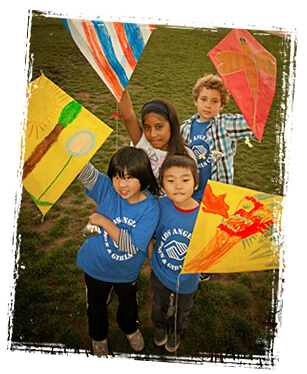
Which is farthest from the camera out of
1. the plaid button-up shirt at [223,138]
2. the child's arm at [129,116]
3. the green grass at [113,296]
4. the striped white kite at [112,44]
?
the plaid button-up shirt at [223,138]

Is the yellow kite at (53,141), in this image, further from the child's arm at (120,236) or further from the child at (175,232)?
the child at (175,232)

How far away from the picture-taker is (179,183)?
5.65 feet

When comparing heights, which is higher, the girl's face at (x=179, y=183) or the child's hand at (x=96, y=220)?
the girl's face at (x=179, y=183)

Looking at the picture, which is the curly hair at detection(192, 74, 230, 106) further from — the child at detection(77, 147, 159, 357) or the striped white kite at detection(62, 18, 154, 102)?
the child at detection(77, 147, 159, 357)

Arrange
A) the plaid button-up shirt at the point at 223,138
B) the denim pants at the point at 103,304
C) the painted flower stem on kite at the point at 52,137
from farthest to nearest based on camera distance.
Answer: the plaid button-up shirt at the point at 223,138, the denim pants at the point at 103,304, the painted flower stem on kite at the point at 52,137

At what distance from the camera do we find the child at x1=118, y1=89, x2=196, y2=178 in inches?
84.8

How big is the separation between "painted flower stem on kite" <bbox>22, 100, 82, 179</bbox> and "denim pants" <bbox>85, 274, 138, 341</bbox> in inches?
36.0

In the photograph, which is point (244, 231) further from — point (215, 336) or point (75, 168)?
point (215, 336)

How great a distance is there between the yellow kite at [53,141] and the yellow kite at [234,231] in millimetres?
784

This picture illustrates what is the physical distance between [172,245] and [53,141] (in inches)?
40.6

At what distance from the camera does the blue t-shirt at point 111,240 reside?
5.77 feet

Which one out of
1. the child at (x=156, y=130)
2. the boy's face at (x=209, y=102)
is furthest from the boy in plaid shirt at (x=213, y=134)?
the child at (x=156, y=130)

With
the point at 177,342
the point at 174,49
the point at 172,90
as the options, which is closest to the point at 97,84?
the point at 172,90

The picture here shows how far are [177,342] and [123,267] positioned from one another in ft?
3.19
